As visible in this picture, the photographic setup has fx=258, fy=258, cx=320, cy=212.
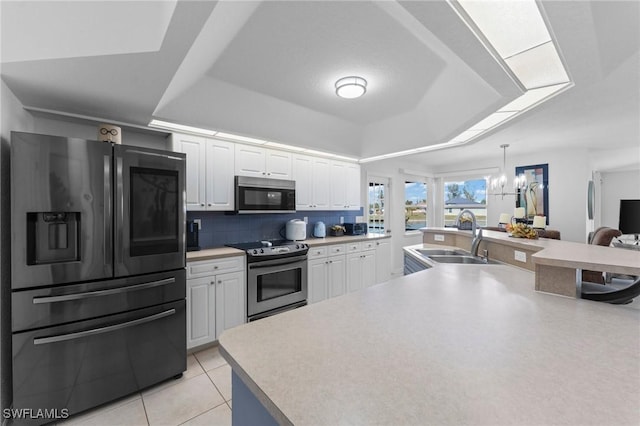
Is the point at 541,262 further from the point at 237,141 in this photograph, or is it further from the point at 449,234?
the point at 237,141

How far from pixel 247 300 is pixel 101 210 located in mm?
1564

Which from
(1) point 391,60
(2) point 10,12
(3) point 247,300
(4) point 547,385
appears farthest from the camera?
(3) point 247,300

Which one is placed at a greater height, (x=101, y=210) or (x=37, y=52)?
(x=37, y=52)

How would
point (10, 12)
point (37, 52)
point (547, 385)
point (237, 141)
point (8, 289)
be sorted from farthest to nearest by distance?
point (237, 141) < point (8, 289) < point (37, 52) < point (10, 12) < point (547, 385)

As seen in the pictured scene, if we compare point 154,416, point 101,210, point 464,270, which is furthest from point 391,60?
point 154,416

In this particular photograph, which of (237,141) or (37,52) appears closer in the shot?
(37,52)

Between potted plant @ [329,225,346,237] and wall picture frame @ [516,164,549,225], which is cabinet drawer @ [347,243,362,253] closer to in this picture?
potted plant @ [329,225,346,237]

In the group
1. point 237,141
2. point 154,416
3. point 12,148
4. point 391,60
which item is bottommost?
point 154,416

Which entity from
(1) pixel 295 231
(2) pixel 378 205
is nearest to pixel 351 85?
(1) pixel 295 231

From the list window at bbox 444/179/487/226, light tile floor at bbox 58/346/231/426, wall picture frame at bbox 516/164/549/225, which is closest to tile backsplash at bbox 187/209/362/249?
light tile floor at bbox 58/346/231/426

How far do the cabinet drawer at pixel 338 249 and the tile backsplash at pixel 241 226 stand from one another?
64 cm

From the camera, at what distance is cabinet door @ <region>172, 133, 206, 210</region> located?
8.94 feet

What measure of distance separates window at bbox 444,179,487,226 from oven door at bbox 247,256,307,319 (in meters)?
4.29

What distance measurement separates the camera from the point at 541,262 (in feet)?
4.39
